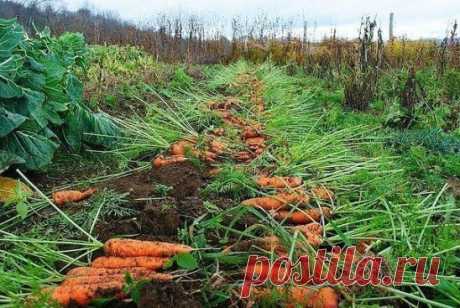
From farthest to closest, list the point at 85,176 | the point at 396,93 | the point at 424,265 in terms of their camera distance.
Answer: the point at 396,93 < the point at 85,176 < the point at 424,265

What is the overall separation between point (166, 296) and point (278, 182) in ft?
4.45

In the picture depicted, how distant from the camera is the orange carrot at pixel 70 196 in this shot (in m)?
2.71

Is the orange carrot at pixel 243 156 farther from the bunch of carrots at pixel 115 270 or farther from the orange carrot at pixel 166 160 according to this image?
the bunch of carrots at pixel 115 270

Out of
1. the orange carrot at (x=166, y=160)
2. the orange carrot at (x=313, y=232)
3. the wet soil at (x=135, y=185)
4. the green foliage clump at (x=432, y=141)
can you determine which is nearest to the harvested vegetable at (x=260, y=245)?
the orange carrot at (x=313, y=232)

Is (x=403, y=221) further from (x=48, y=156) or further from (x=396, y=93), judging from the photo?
(x=396, y=93)

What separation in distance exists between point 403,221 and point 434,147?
208 cm

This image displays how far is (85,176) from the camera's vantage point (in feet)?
11.0

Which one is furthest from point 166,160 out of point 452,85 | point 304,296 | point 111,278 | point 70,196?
point 452,85

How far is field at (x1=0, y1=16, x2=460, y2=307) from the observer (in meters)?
1.81

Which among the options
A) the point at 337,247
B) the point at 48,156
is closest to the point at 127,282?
the point at 337,247

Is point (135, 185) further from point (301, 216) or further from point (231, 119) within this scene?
point (231, 119)

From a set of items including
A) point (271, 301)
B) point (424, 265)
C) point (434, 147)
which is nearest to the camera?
point (271, 301)

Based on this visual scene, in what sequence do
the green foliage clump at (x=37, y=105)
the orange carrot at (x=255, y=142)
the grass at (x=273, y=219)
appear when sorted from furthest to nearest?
the orange carrot at (x=255, y=142)
the green foliage clump at (x=37, y=105)
the grass at (x=273, y=219)

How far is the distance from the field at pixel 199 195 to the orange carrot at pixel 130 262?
2cm
